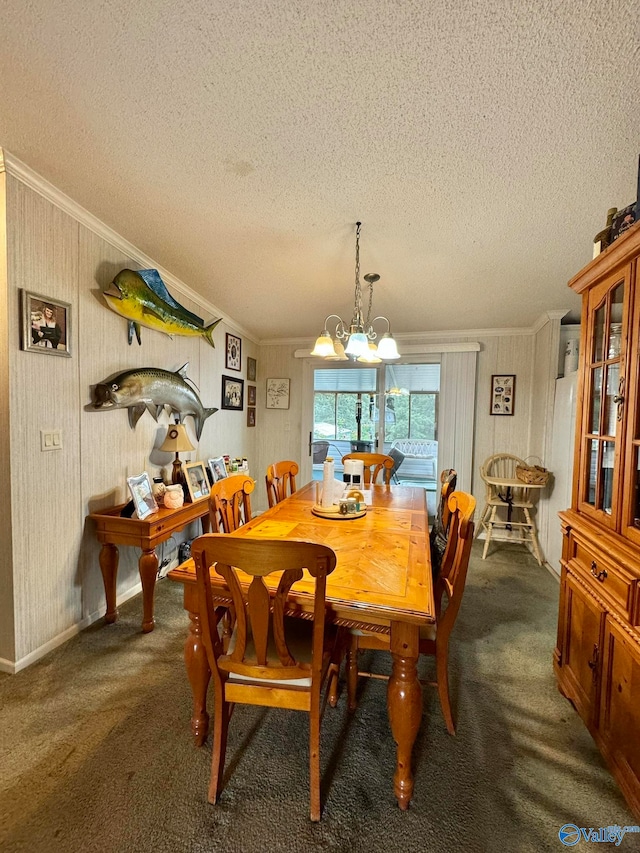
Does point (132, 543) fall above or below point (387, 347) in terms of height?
below

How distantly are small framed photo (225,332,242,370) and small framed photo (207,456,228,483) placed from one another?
1087 mm

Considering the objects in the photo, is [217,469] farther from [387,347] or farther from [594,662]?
[594,662]

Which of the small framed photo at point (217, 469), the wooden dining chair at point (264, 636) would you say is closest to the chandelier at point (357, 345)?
the wooden dining chair at point (264, 636)

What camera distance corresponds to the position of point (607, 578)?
1.35 metres

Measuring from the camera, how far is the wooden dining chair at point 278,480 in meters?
2.40

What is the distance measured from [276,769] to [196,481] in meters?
1.89

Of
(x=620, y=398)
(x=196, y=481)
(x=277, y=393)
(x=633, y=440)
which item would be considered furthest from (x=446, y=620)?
(x=277, y=393)

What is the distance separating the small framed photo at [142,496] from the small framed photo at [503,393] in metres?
3.38

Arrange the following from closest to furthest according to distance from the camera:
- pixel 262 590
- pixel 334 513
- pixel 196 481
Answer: pixel 262 590, pixel 334 513, pixel 196 481

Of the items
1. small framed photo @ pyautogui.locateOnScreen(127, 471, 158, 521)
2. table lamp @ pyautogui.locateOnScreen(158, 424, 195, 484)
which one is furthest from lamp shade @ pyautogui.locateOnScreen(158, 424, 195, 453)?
small framed photo @ pyautogui.locateOnScreen(127, 471, 158, 521)

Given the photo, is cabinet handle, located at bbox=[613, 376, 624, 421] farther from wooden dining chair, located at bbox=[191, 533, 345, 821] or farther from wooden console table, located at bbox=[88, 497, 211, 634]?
wooden console table, located at bbox=[88, 497, 211, 634]

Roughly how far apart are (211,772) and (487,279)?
3305 mm

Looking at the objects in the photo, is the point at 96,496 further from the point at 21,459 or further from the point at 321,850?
the point at 321,850

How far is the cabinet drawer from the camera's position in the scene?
1.21 meters
